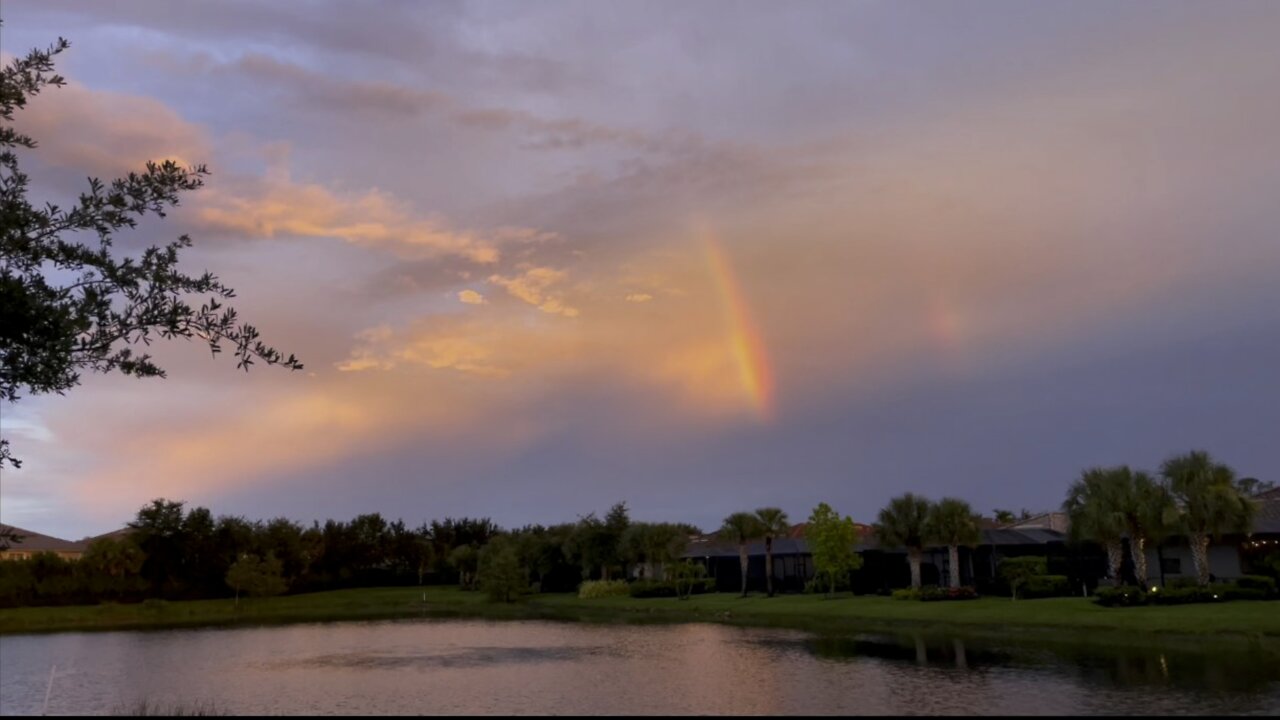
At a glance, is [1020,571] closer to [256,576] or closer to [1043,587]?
[1043,587]

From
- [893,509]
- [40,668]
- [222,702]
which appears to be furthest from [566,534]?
[222,702]

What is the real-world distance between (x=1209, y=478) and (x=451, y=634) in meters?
35.0

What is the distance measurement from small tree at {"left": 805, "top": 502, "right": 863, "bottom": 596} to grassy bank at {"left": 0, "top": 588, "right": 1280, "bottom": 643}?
1.79 m

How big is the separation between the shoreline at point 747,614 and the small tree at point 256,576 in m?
1.13

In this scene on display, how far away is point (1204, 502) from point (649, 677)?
28554 mm

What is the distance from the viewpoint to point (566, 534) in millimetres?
83562

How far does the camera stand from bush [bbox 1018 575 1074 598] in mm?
48625

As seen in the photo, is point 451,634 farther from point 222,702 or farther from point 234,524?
point 234,524

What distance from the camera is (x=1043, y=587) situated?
160ft

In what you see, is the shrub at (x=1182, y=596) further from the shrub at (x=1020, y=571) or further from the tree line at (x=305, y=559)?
the tree line at (x=305, y=559)

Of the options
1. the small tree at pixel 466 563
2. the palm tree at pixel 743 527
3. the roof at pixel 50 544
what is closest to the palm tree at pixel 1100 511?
Result: the palm tree at pixel 743 527

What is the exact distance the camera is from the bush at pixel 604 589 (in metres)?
72.6

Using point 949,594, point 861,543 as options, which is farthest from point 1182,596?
point 861,543

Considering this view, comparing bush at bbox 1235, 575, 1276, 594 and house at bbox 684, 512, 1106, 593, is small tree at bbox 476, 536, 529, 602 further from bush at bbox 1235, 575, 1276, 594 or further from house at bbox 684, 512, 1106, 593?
bush at bbox 1235, 575, 1276, 594
